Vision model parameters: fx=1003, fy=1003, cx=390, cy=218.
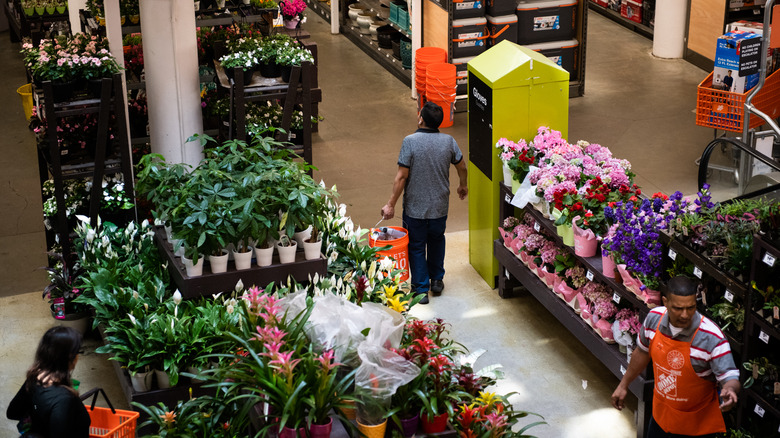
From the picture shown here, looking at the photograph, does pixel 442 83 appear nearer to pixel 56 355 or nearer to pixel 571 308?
pixel 571 308

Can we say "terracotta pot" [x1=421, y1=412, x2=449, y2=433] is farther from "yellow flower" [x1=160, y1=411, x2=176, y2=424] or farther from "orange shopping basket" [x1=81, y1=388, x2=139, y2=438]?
"orange shopping basket" [x1=81, y1=388, x2=139, y2=438]

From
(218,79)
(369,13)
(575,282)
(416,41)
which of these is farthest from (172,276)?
(369,13)

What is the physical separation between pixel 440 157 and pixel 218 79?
184 centimetres

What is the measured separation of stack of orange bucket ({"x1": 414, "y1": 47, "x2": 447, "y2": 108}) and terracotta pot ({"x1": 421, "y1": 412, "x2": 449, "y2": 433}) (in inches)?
300

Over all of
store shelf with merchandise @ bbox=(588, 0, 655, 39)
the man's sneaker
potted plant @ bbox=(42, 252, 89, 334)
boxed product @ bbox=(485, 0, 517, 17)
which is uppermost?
boxed product @ bbox=(485, 0, 517, 17)

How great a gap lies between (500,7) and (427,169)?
16.0 feet

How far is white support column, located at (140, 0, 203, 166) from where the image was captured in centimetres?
704

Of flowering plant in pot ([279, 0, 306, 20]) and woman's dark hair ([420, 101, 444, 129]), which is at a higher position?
flowering plant in pot ([279, 0, 306, 20])

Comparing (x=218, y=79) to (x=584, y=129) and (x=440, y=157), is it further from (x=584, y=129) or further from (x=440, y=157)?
(x=584, y=129)

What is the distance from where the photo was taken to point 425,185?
23.6ft

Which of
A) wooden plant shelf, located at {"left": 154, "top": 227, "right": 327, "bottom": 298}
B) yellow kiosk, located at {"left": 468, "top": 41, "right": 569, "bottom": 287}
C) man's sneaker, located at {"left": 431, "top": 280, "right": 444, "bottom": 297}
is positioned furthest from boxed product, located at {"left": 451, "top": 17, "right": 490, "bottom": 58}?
wooden plant shelf, located at {"left": 154, "top": 227, "right": 327, "bottom": 298}

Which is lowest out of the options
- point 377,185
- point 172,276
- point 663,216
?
point 377,185

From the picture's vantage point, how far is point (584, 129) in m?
11.2

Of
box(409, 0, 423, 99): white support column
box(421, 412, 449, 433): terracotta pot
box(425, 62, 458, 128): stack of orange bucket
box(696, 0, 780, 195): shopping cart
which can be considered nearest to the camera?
box(421, 412, 449, 433): terracotta pot
